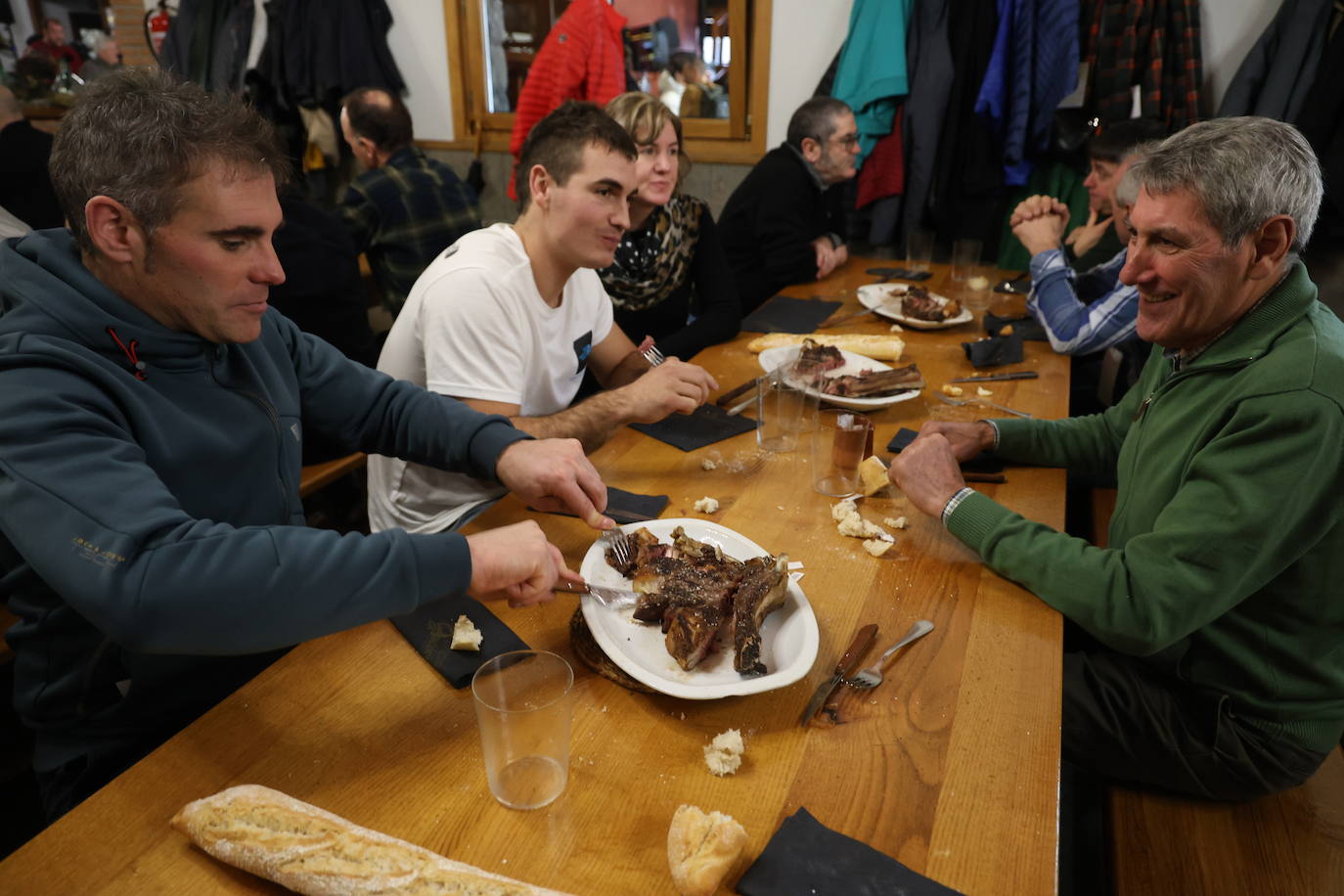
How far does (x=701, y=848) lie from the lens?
3.11 feet

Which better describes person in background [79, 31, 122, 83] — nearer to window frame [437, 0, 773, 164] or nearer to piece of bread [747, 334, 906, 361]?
Answer: window frame [437, 0, 773, 164]

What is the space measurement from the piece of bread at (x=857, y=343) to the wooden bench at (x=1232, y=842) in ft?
4.99

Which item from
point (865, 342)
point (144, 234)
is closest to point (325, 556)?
point (144, 234)

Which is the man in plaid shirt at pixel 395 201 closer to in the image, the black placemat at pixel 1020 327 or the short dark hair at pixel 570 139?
the short dark hair at pixel 570 139

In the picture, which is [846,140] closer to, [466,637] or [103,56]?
[466,637]

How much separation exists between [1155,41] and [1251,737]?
4199 millimetres

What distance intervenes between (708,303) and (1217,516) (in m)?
2.33

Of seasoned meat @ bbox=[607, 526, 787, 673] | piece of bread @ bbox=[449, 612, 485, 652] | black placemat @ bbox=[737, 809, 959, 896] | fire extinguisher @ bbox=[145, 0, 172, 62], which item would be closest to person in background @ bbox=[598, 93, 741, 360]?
seasoned meat @ bbox=[607, 526, 787, 673]

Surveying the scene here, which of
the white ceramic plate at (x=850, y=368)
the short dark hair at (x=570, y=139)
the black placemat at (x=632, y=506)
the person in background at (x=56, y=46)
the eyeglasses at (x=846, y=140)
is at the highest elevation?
the person in background at (x=56, y=46)

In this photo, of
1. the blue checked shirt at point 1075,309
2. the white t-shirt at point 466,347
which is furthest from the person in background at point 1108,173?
the white t-shirt at point 466,347

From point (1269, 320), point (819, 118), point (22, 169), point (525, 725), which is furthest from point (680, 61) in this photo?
point (525, 725)

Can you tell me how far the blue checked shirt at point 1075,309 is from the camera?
282 cm

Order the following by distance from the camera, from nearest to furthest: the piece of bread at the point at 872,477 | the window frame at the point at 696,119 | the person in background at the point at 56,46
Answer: the piece of bread at the point at 872,477
the window frame at the point at 696,119
the person in background at the point at 56,46

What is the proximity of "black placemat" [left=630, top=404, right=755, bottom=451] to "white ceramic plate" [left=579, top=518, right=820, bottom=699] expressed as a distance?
0.67m
